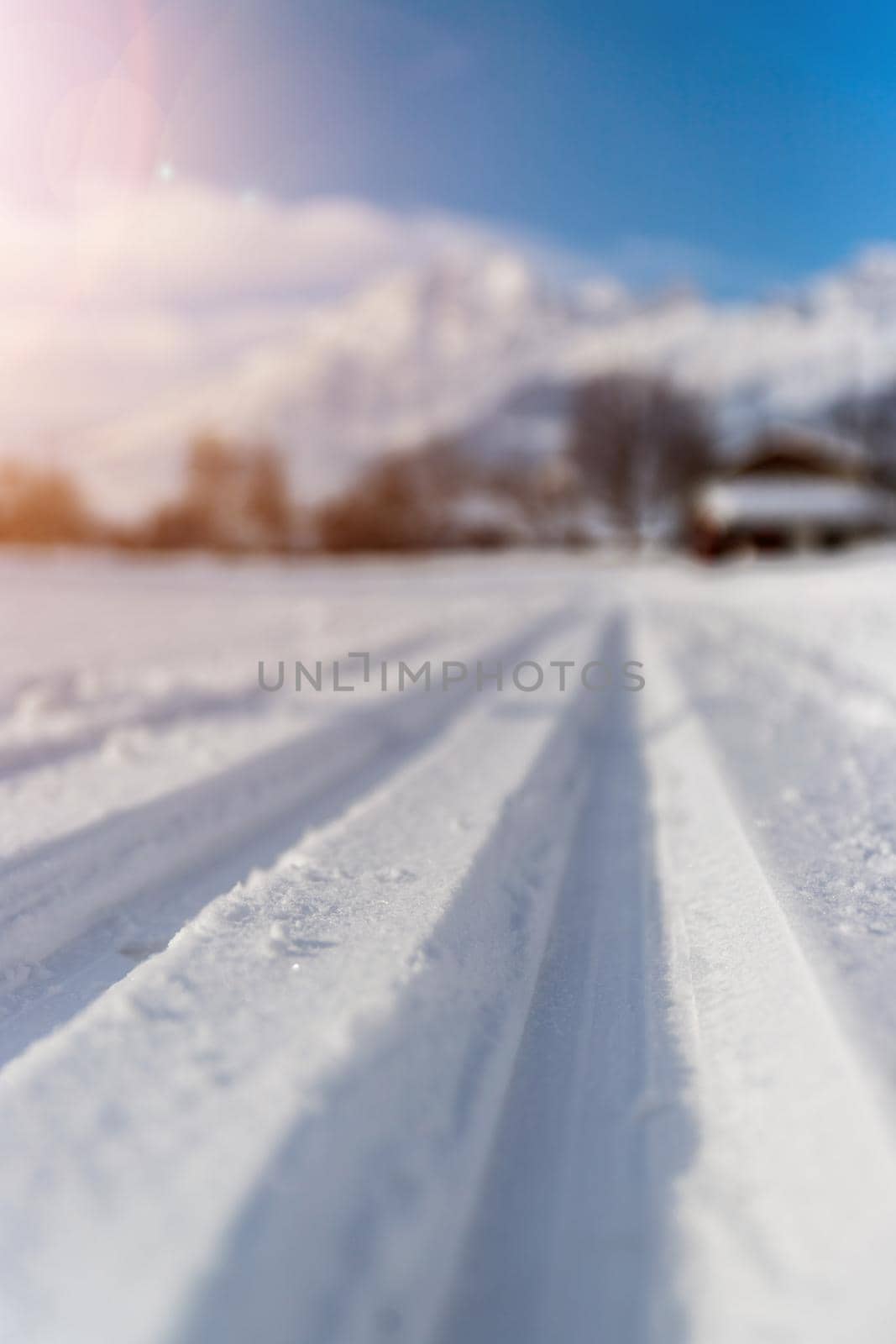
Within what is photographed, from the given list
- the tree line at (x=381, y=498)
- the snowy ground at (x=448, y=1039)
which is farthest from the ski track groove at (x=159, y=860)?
the tree line at (x=381, y=498)

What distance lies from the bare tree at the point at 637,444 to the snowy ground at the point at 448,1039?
137 feet

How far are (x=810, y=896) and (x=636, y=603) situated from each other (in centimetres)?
1334

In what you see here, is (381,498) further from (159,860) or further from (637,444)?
(159,860)

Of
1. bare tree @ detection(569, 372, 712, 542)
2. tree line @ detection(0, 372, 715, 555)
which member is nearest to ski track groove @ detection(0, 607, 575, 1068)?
tree line @ detection(0, 372, 715, 555)

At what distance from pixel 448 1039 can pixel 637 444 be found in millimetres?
45798

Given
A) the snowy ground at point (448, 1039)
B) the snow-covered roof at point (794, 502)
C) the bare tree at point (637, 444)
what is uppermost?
the bare tree at point (637, 444)

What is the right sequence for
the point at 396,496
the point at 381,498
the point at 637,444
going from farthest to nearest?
the point at 396,496 → the point at 381,498 → the point at 637,444

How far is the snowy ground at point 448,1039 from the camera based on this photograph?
126 centimetres

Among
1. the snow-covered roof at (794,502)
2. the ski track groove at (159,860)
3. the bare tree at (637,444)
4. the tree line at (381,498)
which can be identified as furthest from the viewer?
the bare tree at (637,444)

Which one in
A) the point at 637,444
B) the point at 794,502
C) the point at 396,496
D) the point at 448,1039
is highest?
the point at 637,444

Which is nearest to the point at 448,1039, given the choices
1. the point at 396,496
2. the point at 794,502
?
the point at 794,502

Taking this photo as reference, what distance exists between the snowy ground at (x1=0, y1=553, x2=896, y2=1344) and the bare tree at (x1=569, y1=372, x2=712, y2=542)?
4179 centimetres

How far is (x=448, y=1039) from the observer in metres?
1.79

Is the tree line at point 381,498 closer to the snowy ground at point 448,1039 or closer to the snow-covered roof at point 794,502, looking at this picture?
the snow-covered roof at point 794,502
